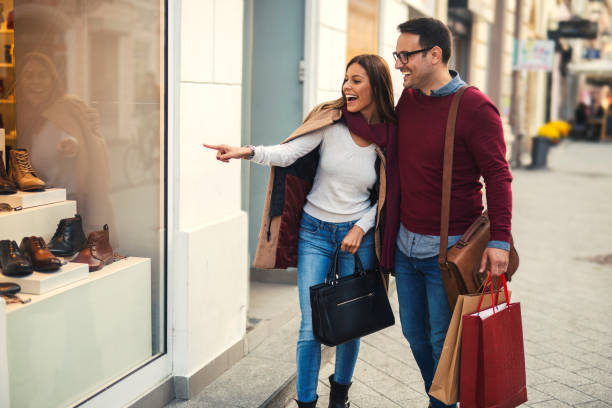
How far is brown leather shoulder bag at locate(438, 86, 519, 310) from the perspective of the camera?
2889 mm

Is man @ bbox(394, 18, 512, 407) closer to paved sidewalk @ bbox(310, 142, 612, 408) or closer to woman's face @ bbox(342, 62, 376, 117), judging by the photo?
woman's face @ bbox(342, 62, 376, 117)

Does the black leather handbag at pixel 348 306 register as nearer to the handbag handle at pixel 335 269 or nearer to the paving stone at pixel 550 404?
the handbag handle at pixel 335 269

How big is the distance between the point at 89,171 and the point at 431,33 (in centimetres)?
174

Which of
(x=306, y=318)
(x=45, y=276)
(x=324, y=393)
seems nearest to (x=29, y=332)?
(x=45, y=276)

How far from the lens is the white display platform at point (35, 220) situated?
10.0 ft

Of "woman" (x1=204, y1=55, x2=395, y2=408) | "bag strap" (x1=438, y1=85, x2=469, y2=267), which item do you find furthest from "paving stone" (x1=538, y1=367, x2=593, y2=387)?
"bag strap" (x1=438, y1=85, x2=469, y2=267)

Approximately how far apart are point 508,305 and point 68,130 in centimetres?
217

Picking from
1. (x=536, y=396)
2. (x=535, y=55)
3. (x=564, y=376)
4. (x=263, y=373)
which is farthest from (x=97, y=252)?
(x=535, y=55)

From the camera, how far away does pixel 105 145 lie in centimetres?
355

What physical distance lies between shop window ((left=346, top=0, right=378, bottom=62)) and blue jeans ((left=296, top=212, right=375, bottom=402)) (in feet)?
11.2

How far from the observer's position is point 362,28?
6.76 meters

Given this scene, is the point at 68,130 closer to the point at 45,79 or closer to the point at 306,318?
the point at 45,79

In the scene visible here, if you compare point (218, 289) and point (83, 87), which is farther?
point (218, 289)

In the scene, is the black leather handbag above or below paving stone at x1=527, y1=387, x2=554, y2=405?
above
